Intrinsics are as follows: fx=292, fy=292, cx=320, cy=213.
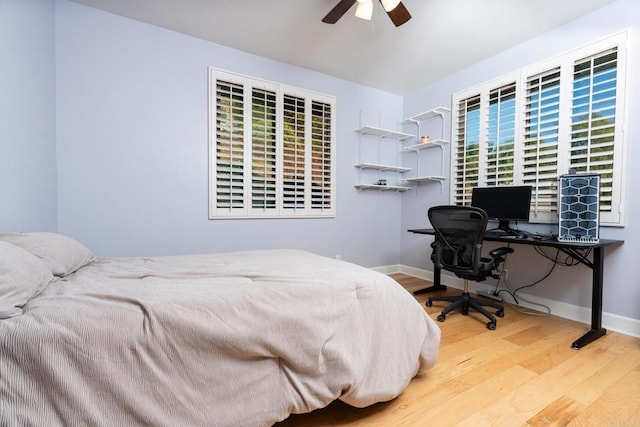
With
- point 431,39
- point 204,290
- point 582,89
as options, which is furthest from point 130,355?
point 582,89

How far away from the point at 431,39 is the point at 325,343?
3070 mm

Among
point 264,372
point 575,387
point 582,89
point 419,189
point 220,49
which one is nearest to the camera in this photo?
point 264,372

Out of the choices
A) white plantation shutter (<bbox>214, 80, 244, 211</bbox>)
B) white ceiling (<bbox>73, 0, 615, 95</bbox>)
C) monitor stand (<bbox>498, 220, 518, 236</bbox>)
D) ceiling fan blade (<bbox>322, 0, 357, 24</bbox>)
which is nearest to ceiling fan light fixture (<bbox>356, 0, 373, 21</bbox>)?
ceiling fan blade (<bbox>322, 0, 357, 24</bbox>)

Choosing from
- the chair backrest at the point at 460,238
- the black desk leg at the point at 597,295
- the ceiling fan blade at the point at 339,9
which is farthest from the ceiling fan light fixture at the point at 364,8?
the black desk leg at the point at 597,295

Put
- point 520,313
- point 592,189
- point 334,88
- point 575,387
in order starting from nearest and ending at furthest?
point 575,387, point 592,189, point 520,313, point 334,88

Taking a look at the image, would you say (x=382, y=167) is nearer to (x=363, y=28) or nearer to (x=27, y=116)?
(x=363, y=28)

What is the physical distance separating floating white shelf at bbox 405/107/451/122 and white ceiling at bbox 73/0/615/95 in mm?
469

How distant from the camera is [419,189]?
13.6ft

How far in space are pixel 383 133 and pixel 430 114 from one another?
65cm

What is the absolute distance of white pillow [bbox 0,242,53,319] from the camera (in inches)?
39.0

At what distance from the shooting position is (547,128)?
2.82m

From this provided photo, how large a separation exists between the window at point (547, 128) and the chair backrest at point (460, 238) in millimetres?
971

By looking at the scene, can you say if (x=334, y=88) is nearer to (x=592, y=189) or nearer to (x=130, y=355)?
(x=592, y=189)

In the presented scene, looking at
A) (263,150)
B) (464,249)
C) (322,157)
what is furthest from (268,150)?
(464,249)
